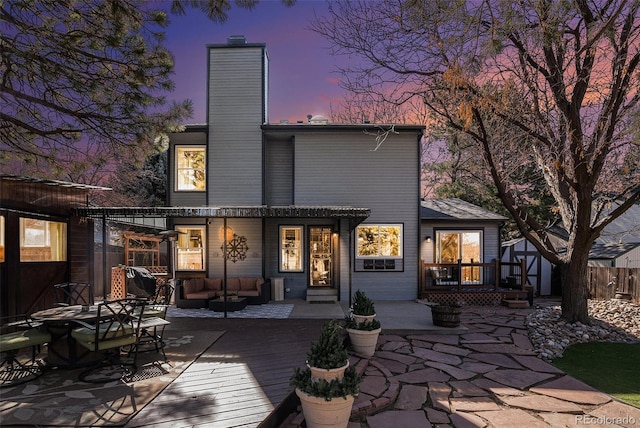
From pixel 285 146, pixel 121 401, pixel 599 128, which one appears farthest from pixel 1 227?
pixel 599 128

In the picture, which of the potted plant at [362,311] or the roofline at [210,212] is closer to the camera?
the potted plant at [362,311]

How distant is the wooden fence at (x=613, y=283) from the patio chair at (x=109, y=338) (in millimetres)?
13815

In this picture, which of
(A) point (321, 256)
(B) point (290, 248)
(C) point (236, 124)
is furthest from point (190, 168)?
(A) point (321, 256)

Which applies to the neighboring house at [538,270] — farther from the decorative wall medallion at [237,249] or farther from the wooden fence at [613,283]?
the decorative wall medallion at [237,249]

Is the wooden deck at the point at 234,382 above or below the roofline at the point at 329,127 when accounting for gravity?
below

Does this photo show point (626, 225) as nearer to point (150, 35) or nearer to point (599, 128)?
point (599, 128)

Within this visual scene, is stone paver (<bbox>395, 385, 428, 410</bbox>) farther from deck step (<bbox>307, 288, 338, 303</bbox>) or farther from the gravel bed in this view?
deck step (<bbox>307, 288, 338, 303</bbox>)

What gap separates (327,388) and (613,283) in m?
12.6

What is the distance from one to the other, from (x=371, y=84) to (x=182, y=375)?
593 cm

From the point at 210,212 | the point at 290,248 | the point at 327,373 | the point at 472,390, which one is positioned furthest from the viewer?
the point at 290,248

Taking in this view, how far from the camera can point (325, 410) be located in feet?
11.1

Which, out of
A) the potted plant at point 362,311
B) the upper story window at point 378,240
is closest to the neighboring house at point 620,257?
the upper story window at point 378,240

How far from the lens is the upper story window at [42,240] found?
22.8 ft

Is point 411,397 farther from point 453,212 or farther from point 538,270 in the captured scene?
point 538,270
